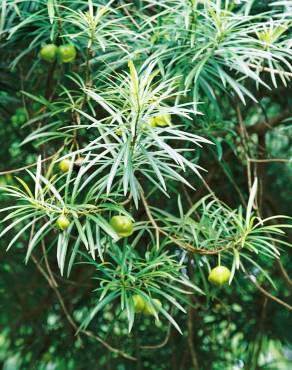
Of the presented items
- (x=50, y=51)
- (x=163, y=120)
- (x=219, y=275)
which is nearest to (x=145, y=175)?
(x=163, y=120)

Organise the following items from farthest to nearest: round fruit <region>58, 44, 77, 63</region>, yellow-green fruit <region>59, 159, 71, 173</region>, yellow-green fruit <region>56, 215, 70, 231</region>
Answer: round fruit <region>58, 44, 77, 63</region> → yellow-green fruit <region>59, 159, 71, 173</region> → yellow-green fruit <region>56, 215, 70, 231</region>

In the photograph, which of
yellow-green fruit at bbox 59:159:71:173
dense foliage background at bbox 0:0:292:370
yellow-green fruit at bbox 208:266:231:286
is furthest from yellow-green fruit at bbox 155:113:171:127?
yellow-green fruit at bbox 208:266:231:286

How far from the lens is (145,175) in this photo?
157 centimetres

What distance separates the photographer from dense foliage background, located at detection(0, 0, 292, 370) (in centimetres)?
147

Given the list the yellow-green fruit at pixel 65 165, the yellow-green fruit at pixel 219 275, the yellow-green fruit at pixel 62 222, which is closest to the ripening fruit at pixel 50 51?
the yellow-green fruit at pixel 65 165

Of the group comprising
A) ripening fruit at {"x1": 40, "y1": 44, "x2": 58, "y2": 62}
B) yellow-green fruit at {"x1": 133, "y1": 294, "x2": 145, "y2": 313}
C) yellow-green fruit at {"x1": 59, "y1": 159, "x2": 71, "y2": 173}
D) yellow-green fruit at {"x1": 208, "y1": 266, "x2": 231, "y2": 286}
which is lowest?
yellow-green fruit at {"x1": 133, "y1": 294, "x2": 145, "y2": 313}

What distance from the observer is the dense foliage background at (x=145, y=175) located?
147 cm

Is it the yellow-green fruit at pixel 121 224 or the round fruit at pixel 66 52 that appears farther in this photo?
the round fruit at pixel 66 52

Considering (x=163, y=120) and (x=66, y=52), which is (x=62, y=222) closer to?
(x=163, y=120)

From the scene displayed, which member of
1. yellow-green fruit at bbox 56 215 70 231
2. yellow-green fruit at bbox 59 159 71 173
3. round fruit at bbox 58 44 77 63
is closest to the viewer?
yellow-green fruit at bbox 56 215 70 231

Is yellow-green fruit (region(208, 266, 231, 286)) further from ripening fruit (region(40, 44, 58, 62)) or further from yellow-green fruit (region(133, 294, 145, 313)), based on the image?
ripening fruit (region(40, 44, 58, 62))

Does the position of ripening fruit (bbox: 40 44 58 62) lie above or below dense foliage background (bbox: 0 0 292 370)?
above

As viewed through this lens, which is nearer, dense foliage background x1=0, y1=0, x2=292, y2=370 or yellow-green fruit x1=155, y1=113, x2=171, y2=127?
dense foliage background x1=0, y1=0, x2=292, y2=370

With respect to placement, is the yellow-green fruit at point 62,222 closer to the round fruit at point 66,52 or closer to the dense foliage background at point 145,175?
the dense foliage background at point 145,175
